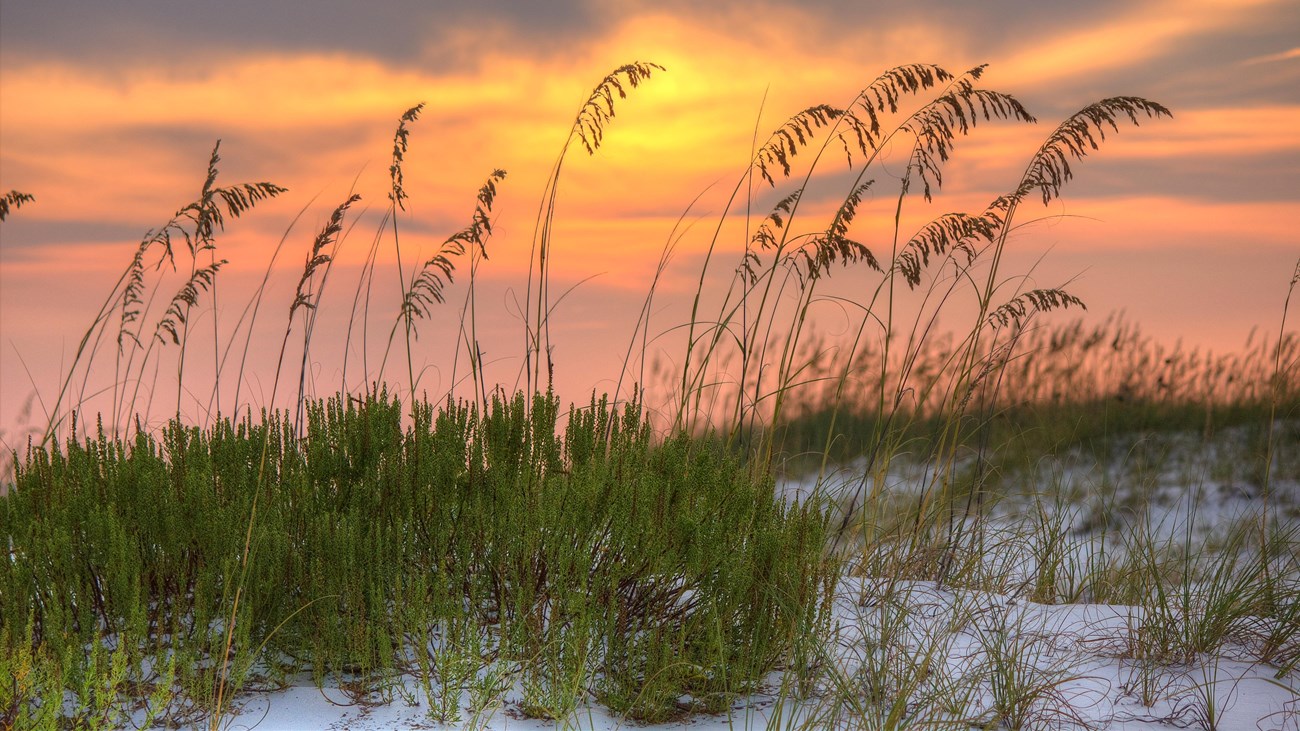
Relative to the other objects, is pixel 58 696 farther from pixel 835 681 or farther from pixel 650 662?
pixel 835 681

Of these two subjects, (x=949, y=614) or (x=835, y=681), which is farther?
(x=949, y=614)

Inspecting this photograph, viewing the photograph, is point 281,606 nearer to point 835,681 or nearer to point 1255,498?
point 835,681

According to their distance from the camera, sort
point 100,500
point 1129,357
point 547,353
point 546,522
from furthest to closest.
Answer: point 1129,357, point 547,353, point 100,500, point 546,522

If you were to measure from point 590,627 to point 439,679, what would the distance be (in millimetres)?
537

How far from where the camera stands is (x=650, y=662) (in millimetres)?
3418

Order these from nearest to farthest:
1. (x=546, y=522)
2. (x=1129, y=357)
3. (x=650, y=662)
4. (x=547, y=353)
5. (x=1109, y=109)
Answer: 1. (x=650, y=662)
2. (x=546, y=522)
3. (x=1109, y=109)
4. (x=547, y=353)
5. (x=1129, y=357)

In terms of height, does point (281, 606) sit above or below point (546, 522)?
below

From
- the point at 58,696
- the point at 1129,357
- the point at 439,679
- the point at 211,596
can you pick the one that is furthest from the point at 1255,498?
the point at 58,696

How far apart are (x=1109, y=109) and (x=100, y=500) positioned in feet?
15.9

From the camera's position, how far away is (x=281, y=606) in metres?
3.75

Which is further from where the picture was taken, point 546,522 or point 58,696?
point 546,522

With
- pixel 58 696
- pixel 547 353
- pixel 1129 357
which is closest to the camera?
pixel 58 696

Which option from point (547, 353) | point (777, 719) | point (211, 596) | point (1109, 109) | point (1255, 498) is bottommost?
point (1255, 498)

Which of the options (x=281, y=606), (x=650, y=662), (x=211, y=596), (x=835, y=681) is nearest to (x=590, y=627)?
(x=650, y=662)
